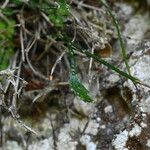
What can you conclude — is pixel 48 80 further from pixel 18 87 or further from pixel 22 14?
pixel 22 14

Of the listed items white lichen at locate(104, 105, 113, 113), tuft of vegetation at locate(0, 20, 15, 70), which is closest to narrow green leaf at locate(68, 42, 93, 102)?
white lichen at locate(104, 105, 113, 113)

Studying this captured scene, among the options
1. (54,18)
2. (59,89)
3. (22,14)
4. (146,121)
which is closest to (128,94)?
(146,121)

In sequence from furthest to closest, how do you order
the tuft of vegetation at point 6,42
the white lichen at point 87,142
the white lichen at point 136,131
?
the tuft of vegetation at point 6,42 < the white lichen at point 87,142 < the white lichen at point 136,131

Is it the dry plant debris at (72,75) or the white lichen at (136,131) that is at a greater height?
the dry plant debris at (72,75)

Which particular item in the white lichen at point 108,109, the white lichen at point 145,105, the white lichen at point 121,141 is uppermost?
the white lichen at point 108,109

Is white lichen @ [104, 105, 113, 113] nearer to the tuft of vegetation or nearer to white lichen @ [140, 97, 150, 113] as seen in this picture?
white lichen @ [140, 97, 150, 113]

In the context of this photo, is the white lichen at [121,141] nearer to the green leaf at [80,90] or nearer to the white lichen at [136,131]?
the white lichen at [136,131]

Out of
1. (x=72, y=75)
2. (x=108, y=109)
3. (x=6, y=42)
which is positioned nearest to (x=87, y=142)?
(x=108, y=109)

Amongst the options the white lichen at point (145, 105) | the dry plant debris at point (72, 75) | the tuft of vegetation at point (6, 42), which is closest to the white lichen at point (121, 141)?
the dry plant debris at point (72, 75)

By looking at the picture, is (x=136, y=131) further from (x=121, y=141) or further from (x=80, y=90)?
(x=80, y=90)
